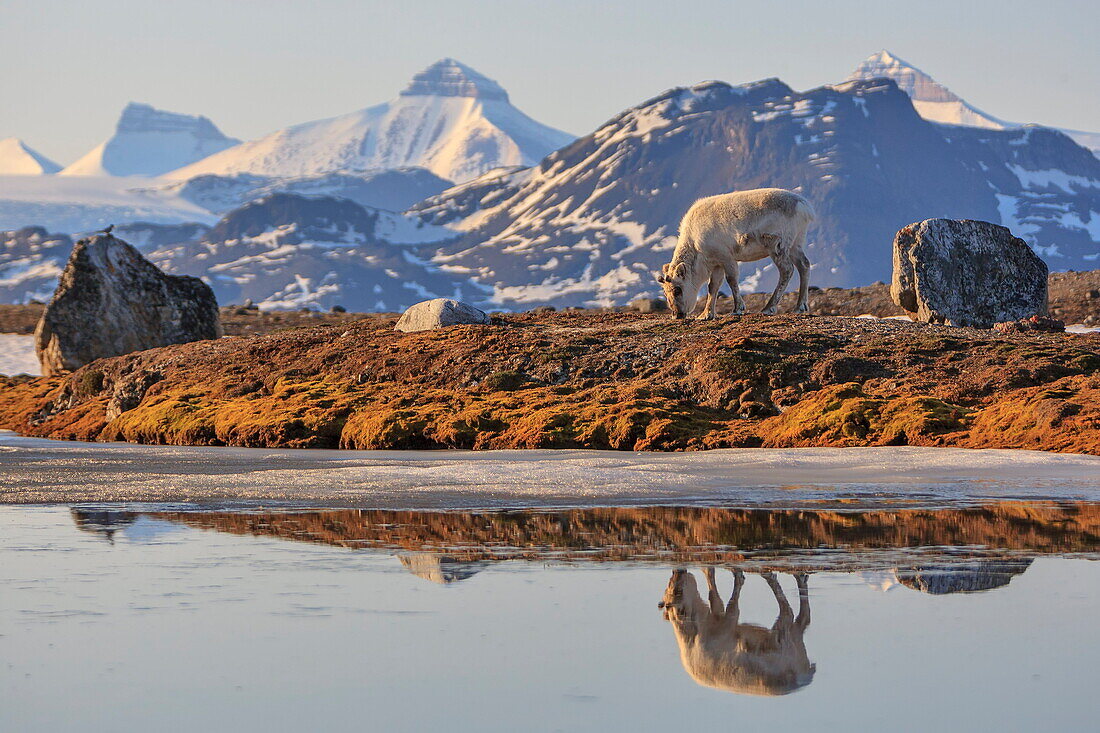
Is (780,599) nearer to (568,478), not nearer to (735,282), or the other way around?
(568,478)

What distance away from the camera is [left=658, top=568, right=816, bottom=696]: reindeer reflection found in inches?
320

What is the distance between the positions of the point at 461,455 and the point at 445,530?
1114 cm

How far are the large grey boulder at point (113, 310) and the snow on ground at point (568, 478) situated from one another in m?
25.4

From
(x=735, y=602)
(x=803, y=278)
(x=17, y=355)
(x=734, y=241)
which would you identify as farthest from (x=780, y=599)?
(x=17, y=355)

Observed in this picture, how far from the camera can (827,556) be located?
12281 mm

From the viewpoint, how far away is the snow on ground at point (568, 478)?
58.1 ft

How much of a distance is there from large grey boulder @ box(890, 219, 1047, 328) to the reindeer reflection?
2727 centimetres

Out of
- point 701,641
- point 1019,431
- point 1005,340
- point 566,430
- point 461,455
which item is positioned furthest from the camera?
point 1005,340

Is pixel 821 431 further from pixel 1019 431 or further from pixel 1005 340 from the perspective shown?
pixel 1005 340

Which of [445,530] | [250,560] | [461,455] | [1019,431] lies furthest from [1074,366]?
[250,560]

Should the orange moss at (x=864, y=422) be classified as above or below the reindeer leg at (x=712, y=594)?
above

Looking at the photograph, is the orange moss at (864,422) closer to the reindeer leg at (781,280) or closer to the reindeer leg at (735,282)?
the reindeer leg at (781,280)

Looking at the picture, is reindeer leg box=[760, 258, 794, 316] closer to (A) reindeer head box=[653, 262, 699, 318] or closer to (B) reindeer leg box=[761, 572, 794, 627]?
(A) reindeer head box=[653, 262, 699, 318]

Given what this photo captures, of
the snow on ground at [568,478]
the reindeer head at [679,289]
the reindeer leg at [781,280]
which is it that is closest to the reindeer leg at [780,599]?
the snow on ground at [568,478]
